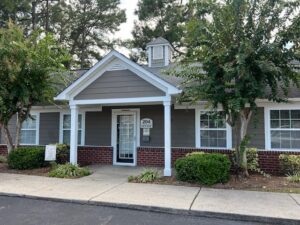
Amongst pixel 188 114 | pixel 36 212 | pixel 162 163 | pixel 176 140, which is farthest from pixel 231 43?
pixel 36 212

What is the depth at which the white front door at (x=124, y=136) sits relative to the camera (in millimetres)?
11898

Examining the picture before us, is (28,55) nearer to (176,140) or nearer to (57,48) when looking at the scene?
(57,48)

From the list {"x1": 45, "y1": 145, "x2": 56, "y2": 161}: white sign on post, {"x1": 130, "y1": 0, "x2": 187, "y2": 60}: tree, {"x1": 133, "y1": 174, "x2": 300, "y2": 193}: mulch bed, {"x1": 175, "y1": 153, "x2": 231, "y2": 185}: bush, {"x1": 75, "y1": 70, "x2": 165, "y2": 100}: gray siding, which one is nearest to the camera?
{"x1": 133, "y1": 174, "x2": 300, "y2": 193}: mulch bed

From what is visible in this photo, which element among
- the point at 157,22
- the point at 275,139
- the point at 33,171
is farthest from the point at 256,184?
the point at 157,22

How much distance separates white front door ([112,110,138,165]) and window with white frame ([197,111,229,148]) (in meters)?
2.76

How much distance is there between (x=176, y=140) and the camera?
1123 cm

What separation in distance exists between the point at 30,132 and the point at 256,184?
417 inches

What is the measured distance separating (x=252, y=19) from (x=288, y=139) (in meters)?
4.40

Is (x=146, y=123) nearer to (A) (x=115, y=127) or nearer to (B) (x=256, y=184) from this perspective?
(A) (x=115, y=127)

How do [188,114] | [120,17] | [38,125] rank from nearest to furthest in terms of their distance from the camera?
[188,114] → [38,125] → [120,17]

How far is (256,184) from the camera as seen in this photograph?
26.4 ft

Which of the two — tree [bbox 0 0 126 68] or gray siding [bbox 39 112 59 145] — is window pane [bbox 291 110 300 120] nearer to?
gray siding [bbox 39 112 59 145]

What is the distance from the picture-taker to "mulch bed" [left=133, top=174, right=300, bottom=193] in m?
7.62

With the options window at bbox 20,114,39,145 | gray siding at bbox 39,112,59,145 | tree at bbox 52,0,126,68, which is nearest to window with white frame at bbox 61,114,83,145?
gray siding at bbox 39,112,59,145
